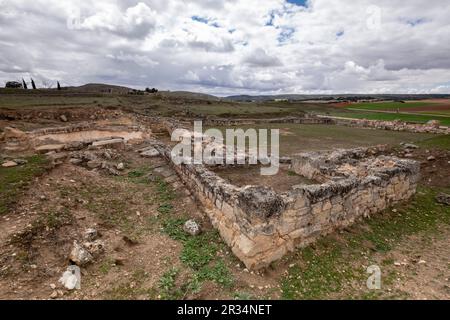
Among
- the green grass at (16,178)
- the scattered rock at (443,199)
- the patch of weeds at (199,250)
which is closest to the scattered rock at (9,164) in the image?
the green grass at (16,178)

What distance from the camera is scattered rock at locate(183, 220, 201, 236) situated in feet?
19.1

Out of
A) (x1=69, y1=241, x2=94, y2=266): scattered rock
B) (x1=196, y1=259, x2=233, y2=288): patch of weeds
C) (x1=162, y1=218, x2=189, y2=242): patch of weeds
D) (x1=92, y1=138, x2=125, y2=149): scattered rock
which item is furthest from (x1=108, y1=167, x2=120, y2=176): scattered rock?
(x1=196, y1=259, x2=233, y2=288): patch of weeds

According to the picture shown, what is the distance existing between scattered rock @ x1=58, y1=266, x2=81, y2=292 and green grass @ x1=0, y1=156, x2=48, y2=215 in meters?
2.76

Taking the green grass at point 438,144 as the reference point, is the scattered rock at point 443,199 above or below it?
below

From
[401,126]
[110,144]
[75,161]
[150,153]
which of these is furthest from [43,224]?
[401,126]

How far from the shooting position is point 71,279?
4.32 m

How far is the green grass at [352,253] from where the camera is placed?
4367 mm

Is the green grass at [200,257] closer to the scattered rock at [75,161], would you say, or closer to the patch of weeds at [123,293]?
the patch of weeds at [123,293]

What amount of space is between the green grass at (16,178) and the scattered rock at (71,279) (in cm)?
276

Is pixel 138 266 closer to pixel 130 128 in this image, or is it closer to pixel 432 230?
pixel 432 230

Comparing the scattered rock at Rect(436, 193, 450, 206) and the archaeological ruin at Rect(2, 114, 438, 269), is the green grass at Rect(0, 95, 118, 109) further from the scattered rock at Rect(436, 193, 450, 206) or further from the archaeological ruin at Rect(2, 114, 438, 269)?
the scattered rock at Rect(436, 193, 450, 206)

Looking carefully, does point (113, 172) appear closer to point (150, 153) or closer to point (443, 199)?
point (150, 153)

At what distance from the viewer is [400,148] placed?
49.3 ft

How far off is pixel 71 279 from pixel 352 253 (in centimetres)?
524
